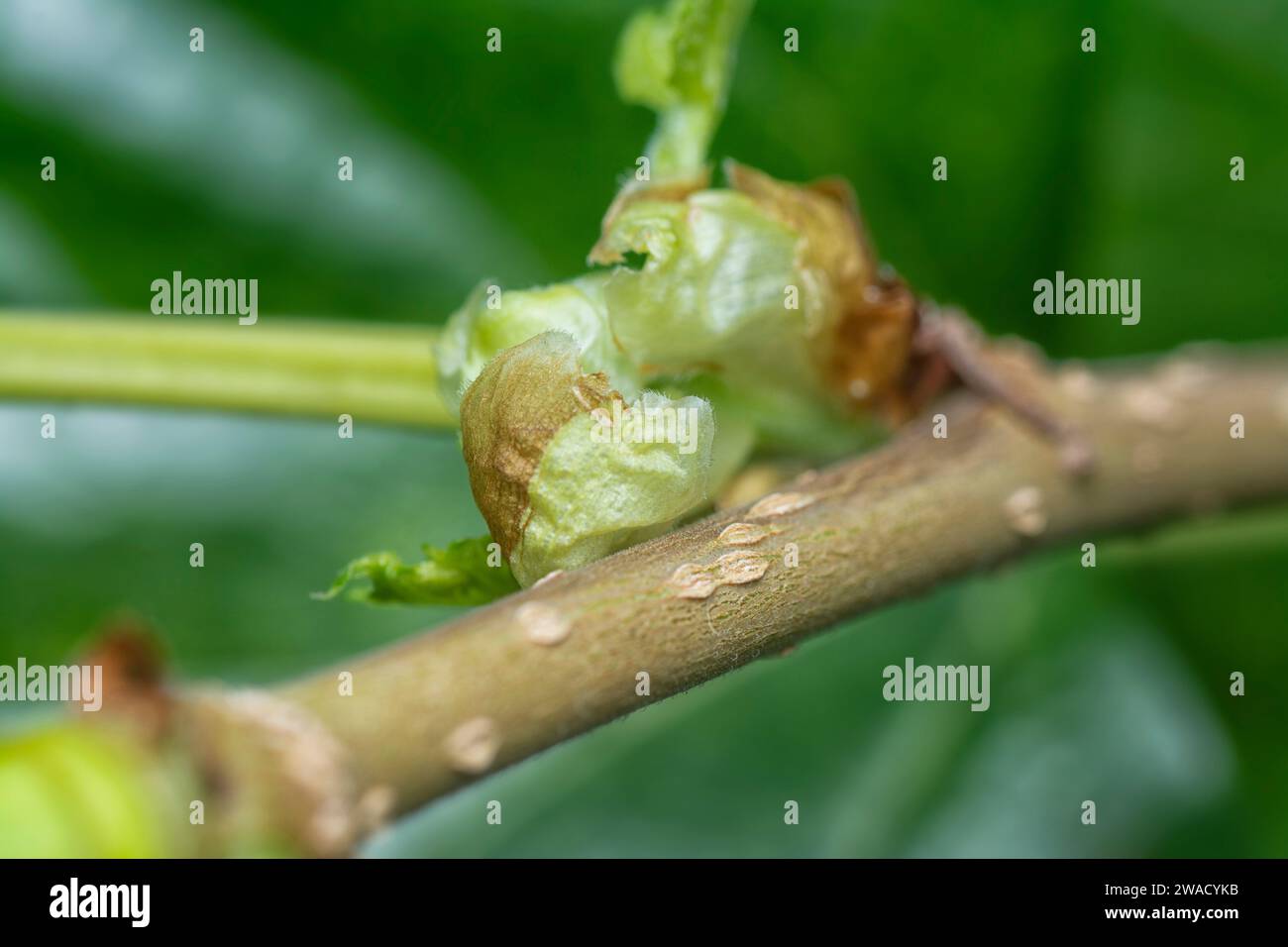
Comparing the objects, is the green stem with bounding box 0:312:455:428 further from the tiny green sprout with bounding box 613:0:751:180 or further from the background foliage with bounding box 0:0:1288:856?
the background foliage with bounding box 0:0:1288:856

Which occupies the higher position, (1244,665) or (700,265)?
(700,265)

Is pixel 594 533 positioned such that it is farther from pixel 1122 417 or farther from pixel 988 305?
pixel 988 305

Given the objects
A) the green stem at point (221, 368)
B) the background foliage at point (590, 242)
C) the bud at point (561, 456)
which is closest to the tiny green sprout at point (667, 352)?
the bud at point (561, 456)

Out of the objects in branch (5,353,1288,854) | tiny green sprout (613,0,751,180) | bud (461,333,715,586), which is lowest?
branch (5,353,1288,854)

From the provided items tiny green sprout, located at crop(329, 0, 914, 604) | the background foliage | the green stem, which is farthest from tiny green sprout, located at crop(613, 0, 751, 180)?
the background foliage

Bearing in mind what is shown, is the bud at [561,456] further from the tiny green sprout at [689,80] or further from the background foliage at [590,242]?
the background foliage at [590,242]
